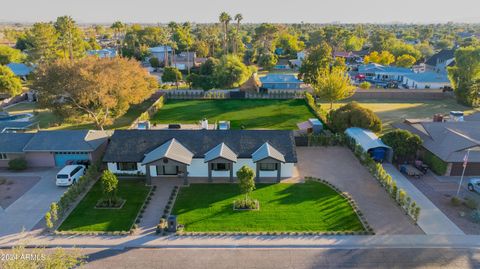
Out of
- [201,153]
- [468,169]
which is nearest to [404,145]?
[468,169]

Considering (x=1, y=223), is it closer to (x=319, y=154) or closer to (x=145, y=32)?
(x=319, y=154)

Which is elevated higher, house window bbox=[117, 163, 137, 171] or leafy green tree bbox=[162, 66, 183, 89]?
leafy green tree bbox=[162, 66, 183, 89]

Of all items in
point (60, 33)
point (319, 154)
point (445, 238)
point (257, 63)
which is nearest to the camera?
point (445, 238)

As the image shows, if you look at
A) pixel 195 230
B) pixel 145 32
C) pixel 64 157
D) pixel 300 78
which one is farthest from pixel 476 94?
pixel 145 32

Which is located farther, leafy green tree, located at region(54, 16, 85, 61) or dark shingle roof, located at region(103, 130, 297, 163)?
leafy green tree, located at region(54, 16, 85, 61)

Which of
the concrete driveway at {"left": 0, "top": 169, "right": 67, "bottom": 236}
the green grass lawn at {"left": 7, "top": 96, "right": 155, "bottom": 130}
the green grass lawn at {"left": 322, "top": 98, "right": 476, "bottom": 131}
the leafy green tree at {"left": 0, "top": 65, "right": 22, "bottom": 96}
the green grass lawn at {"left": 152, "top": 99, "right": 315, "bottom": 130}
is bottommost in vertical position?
the concrete driveway at {"left": 0, "top": 169, "right": 67, "bottom": 236}

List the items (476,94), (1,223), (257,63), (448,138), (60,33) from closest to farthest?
(1,223) < (448,138) < (476,94) < (60,33) < (257,63)

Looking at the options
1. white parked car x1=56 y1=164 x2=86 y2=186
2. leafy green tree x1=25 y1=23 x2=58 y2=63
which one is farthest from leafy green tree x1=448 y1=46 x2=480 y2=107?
leafy green tree x1=25 y1=23 x2=58 y2=63

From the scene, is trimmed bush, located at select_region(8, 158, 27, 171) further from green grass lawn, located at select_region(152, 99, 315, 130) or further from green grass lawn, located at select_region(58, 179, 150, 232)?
green grass lawn, located at select_region(152, 99, 315, 130)

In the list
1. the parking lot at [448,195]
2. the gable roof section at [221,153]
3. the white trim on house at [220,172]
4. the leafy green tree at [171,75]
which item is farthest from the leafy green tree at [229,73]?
the parking lot at [448,195]
